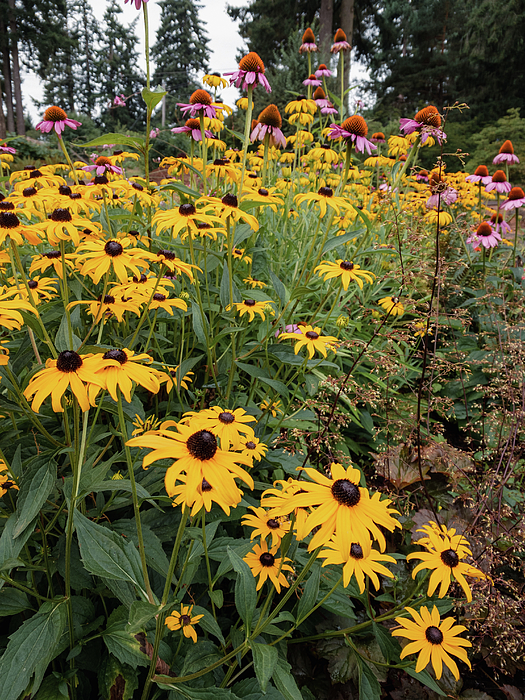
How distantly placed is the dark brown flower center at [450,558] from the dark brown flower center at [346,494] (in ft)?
1.67

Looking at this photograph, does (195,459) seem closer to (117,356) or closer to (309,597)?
(117,356)

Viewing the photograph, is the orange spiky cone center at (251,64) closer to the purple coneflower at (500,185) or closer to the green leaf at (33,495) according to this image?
the green leaf at (33,495)

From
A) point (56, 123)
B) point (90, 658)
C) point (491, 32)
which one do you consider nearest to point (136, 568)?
point (90, 658)

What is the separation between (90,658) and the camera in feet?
3.90

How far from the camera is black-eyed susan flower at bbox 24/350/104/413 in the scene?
Answer: 850mm

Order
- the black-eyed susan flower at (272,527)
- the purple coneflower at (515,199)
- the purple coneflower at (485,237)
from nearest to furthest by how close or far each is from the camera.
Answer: the black-eyed susan flower at (272,527), the purple coneflower at (485,237), the purple coneflower at (515,199)

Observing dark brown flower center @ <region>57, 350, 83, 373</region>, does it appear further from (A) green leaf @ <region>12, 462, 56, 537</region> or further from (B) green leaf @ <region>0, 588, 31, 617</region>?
(B) green leaf @ <region>0, 588, 31, 617</region>

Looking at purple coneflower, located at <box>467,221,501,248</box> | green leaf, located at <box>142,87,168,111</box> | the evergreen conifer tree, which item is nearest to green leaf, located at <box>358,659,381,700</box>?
green leaf, located at <box>142,87,168,111</box>

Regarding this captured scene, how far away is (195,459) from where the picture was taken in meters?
0.76

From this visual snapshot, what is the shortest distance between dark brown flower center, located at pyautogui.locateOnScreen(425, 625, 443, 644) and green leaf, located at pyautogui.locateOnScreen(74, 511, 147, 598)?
0.79 m

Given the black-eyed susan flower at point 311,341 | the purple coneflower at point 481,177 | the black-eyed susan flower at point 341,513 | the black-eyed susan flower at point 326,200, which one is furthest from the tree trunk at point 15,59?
the black-eyed susan flower at point 341,513

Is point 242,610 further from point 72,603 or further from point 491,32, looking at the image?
point 491,32

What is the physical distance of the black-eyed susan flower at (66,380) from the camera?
850mm

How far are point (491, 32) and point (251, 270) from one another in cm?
2356
